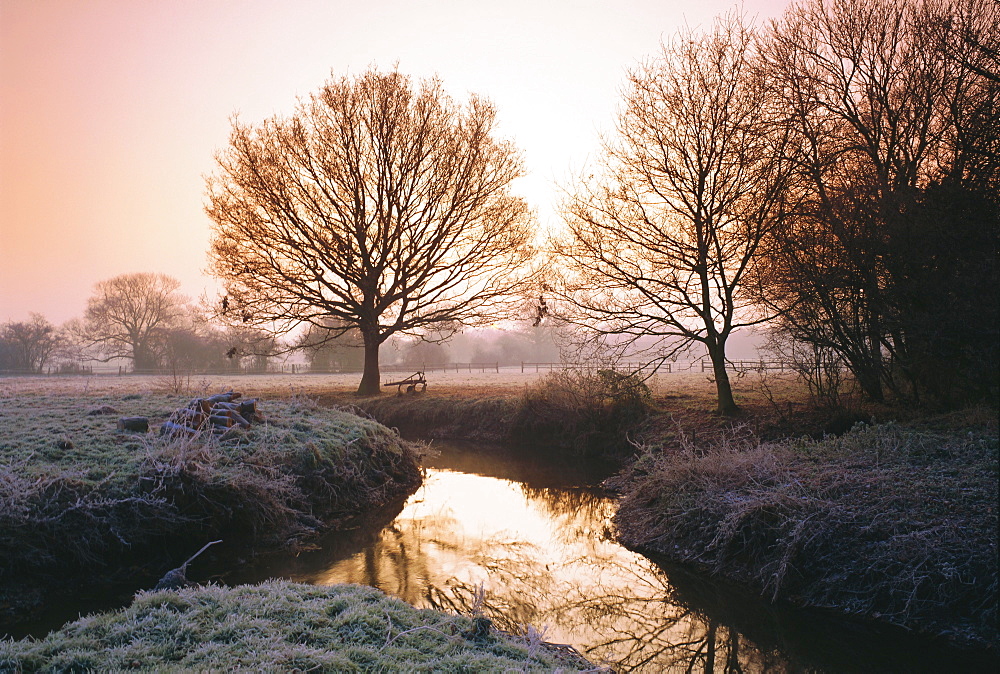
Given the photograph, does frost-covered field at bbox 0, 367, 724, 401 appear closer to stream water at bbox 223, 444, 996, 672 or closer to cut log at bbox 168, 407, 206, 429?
cut log at bbox 168, 407, 206, 429

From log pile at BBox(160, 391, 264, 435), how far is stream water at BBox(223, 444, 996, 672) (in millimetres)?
→ 3046

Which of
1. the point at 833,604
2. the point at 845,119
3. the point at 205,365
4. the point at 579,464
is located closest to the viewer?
the point at 833,604

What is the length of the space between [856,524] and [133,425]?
11366mm

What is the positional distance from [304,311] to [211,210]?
200 inches

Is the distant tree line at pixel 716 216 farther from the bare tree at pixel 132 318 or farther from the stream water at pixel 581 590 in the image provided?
the bare tree at pixel 132 318

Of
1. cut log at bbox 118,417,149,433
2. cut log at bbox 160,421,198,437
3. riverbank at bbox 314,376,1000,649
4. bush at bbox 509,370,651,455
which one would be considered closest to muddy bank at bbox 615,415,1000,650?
riverbank at bbox 314,376,1000,649

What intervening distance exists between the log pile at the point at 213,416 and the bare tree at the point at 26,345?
4687 centimetres

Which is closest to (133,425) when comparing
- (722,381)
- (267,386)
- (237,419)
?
(237,419)

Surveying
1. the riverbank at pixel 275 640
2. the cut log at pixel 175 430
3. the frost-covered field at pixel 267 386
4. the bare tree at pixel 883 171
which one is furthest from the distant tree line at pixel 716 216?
the cut log at pixel 175 430

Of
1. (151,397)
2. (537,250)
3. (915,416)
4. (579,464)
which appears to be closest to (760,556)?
(915,416)

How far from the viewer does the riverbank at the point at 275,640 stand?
4.00 metres

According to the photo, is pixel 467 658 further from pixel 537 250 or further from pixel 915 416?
pixel 537 250

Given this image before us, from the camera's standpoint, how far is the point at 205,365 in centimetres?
4772

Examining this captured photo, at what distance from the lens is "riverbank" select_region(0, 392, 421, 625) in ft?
23.4
